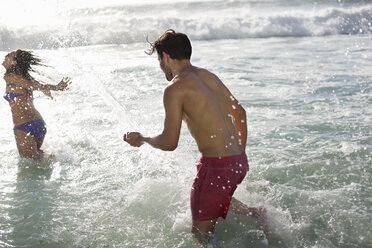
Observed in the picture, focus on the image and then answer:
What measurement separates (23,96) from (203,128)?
3.29 meters

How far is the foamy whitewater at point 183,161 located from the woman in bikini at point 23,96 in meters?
0.28

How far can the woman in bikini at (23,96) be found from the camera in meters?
5.25

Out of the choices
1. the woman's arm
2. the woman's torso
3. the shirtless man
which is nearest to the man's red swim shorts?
the shirtless man

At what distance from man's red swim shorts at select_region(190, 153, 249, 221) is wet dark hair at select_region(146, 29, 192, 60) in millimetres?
848

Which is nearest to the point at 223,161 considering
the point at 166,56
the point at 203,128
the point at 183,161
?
the point at 203,128

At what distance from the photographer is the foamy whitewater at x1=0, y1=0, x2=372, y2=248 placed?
145 inches

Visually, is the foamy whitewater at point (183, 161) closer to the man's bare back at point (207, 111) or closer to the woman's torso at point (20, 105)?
the woman's torso at point (20, 105)

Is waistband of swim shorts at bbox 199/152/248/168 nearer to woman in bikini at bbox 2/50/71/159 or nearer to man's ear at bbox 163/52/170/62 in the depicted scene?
man's ear at bbox 163/52/170/62

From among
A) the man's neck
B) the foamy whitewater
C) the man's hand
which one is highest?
the man's neck

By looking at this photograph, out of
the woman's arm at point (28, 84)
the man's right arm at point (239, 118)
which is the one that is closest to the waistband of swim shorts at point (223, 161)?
the man's right arm at point (239, 118)

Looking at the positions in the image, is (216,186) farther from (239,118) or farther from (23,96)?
(23,96)

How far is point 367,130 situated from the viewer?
593 cm

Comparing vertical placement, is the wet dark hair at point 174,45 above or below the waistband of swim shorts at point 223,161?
above

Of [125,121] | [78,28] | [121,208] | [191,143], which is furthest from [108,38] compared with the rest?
[121,208]
